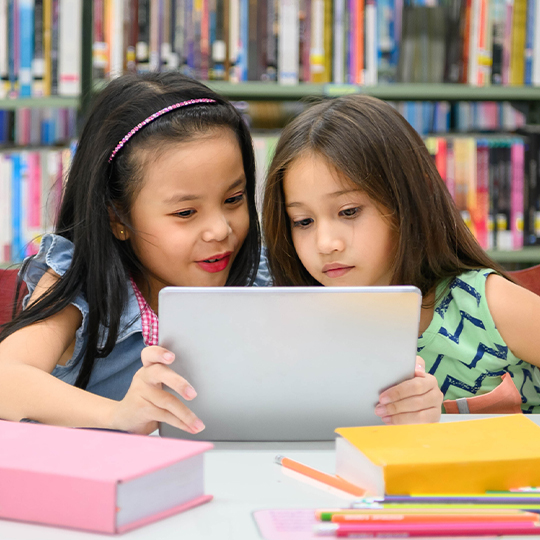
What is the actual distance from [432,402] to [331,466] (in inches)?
5.6

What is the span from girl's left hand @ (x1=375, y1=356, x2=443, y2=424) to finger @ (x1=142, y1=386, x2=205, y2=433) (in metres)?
0.18

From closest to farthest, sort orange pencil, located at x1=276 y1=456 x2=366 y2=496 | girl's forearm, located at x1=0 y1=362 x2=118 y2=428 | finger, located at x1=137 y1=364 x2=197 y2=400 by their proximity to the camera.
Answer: orange pencil, located at x1=276 y1=456 x2=366 y2=496
finger, located at x1=137 y1=364 x2=197 y2=400
girl's forearm, located at x1=0 y1=362 x2=118 y2=428

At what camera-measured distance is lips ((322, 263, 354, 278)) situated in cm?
106

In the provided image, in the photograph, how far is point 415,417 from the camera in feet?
2.27

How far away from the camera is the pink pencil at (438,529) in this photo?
1.42 ft

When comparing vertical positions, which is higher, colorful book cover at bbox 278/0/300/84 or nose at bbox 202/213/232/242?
colorful book cover at bbox 278/0/300/84

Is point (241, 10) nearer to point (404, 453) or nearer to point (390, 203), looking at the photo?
point (390, 203)

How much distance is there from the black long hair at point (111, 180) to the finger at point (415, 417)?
51 cm

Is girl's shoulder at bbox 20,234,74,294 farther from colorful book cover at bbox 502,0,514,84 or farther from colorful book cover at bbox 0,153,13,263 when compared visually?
colorful book cover at bbox 502,0,514,84

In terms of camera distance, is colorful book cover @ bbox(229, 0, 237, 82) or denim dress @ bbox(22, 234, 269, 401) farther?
colorful book cover @ bbox(229, 0, 237, 82)

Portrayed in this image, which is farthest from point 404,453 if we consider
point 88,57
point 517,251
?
point 88,57

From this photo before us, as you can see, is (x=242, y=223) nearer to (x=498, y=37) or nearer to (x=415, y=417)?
(x=415, y=417)

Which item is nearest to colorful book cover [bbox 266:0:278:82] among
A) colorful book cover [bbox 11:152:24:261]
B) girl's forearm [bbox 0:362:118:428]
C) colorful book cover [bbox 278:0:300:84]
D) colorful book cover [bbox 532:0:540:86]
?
colorful book cover [bbox 278:0:300:84]

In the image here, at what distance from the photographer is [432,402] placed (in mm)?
698
